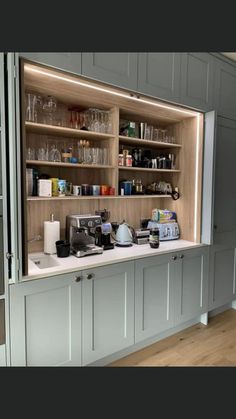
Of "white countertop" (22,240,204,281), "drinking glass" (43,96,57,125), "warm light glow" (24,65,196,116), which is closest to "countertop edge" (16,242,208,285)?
"white countertop" (22,240,204,281)

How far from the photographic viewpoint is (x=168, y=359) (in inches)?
85.5

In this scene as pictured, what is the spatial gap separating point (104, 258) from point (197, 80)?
1.79 m

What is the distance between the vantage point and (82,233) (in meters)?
2.21

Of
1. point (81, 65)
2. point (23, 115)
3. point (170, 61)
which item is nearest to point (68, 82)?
point (81, 65)

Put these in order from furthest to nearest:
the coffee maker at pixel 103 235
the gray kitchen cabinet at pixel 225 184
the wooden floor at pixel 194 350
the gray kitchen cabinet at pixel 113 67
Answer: the gray kitchen cabinet at pixel 225 184, the coffee maker at pixel 103 235, the wooden floor at pixel 194 350, the gray kitchen cabinet at pixel 113 67

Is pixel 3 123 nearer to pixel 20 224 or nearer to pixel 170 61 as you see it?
pixel 20 224

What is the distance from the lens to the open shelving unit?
1.87m

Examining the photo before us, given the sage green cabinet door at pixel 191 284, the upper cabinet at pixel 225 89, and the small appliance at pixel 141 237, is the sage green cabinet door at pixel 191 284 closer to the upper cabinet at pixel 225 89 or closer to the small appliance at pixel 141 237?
the small appliance at pixel 141 237

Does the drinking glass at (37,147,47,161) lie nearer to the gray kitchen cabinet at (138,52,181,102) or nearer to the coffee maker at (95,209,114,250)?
the coffee maker at (95,209,114,250)

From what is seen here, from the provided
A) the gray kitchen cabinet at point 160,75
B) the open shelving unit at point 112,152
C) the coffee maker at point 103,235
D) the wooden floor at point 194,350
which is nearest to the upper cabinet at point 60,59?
the open shelving unit at point 112,152

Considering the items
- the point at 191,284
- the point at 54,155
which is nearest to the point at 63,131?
the point at 54,155

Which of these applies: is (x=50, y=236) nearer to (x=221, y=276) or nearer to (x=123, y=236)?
(x=123, y=236)

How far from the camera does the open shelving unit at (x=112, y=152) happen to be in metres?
1.87

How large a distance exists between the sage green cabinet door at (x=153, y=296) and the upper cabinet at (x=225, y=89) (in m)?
1.59
